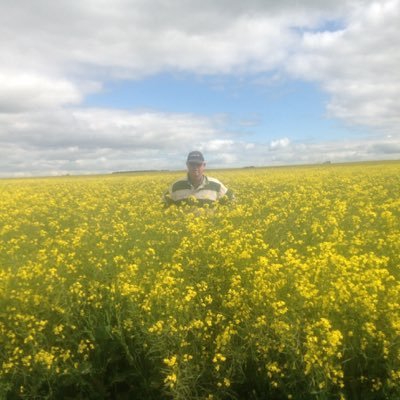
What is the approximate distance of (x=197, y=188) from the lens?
A: 32.6ft

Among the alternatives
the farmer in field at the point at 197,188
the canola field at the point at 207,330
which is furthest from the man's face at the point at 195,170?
the canola field at the point at 207,330

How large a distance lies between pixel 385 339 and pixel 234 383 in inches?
59.2

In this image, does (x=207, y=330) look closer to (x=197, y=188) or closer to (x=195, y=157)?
(x=195, y=157)

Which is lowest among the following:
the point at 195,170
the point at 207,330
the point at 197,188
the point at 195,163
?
the point at 207,330

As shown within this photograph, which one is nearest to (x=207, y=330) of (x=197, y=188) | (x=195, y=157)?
(x=195, y=157)

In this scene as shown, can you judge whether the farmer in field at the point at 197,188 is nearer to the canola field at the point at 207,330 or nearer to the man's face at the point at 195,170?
the man's face at the point at 195,170

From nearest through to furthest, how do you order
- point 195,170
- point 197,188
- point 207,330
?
point 207,330 → point 195,170 → point 197,188

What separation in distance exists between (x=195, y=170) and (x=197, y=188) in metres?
0.62

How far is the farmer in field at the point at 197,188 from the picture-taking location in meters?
9.41

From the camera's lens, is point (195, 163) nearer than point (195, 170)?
Yes

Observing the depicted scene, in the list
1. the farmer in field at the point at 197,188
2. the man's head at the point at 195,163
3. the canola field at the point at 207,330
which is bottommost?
the canola field at the point at 207,330

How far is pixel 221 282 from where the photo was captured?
16.5 feet

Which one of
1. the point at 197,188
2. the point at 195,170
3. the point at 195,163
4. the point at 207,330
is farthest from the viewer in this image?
the point at 197,188

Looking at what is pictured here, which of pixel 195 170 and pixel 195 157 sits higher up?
pixel 195 157
